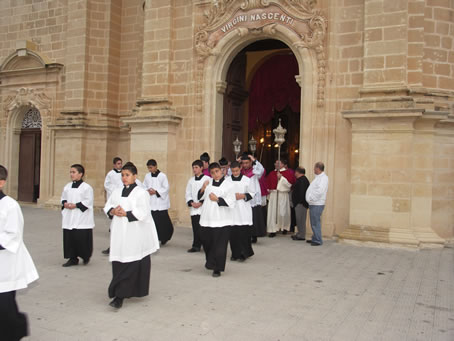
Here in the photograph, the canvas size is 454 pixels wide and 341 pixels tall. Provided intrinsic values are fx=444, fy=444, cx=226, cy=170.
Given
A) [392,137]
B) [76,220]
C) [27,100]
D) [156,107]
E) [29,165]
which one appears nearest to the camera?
[76,220]

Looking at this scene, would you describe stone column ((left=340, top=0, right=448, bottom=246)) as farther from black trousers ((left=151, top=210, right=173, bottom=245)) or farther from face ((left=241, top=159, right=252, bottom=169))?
black trousers ((left=151, top=210, right=173, bottom=245))

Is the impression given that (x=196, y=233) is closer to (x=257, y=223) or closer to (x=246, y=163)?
(x=257, y=223)

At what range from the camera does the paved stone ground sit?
175 inches

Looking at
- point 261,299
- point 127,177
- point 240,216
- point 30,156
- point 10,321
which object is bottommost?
point 261,299

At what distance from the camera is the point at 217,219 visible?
22.4ft

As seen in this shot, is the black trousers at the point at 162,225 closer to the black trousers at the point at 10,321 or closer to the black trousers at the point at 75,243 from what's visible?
the black trousers at the point at 75,243

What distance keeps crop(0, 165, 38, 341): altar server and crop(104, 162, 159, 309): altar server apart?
4.18ft

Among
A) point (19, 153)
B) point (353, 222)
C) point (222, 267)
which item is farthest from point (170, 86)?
point (19, 153)

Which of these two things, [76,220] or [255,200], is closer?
[76,220]

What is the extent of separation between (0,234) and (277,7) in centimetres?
890

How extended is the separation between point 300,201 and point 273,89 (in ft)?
20.9

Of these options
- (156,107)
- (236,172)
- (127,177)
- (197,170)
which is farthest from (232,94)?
(127,177)

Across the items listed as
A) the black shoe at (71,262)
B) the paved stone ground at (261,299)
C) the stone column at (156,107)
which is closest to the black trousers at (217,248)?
the paved stone ground at (261,299)

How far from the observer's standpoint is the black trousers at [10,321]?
3.79 m
